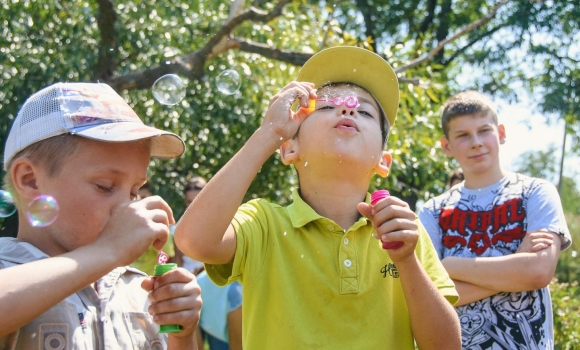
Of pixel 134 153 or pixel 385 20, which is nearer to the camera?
pixel 134 153

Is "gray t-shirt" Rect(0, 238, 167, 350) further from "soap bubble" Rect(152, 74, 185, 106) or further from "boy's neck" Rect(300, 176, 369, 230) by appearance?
"soap bubble" Rect(152, 74, 185, 106)

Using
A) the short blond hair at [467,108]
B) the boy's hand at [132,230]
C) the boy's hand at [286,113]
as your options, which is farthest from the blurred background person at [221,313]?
the boy's hand at [132,230]

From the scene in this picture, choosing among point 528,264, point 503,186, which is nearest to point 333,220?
point 528,264

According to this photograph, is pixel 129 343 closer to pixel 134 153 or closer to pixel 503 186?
pixel 134 153

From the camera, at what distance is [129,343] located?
1771 millimetres

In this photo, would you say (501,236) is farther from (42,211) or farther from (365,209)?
(42,211)

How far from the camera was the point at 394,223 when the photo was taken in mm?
1861

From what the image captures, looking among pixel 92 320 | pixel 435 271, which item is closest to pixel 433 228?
pixel 435 271

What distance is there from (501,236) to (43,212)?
6.57ft

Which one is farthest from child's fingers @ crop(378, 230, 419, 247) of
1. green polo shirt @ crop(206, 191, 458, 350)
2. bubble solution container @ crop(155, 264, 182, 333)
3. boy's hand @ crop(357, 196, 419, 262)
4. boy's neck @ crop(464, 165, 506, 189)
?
boy's neck @ crop(464, 165, 506, 189)

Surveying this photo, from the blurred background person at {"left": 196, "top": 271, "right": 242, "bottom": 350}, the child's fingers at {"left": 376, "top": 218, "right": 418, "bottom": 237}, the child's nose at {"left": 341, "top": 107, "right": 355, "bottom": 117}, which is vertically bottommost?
the blurred background person at {"left": 196, "top": 271, "right": 242, "bottom": 350}

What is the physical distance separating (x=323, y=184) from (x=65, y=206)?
34.5 inches

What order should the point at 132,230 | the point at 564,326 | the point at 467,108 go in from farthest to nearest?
1. the point at 564,326
2. the point at 467,108
3. the point at 132,230

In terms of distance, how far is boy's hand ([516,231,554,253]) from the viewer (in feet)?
9.28
